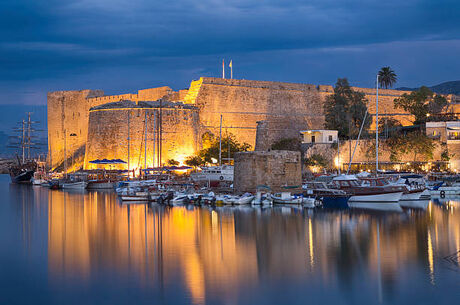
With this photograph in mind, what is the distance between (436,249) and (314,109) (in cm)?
2773

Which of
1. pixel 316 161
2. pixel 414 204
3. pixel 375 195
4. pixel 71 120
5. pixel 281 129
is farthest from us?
pixel 71 120

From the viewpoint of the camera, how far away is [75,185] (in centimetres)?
3269

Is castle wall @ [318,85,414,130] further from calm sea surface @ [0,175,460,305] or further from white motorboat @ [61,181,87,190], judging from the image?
calm sea surface @ [0,175,460,305]

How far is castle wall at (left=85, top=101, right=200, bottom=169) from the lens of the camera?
1346 inches

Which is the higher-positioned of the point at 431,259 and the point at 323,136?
the point at 323,136

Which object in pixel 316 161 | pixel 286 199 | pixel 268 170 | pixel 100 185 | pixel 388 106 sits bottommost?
pixel 286 199

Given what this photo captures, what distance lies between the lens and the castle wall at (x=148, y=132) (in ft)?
112

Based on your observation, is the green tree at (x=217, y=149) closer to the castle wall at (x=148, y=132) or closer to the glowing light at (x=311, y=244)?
the castle wall at (x=148, y=132)

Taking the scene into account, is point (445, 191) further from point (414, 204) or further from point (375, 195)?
point (375, 195)

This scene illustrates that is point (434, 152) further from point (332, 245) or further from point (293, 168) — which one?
point (332, 245)

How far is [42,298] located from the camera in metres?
9.14

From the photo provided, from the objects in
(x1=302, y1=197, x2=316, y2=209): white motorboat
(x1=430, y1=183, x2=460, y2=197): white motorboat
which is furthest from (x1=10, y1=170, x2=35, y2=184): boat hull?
(x1=430, y1=183, x2=460, y2=197): white motorboat

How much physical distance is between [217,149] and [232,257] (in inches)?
868

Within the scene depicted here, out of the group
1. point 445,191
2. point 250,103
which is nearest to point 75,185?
point 250,103
